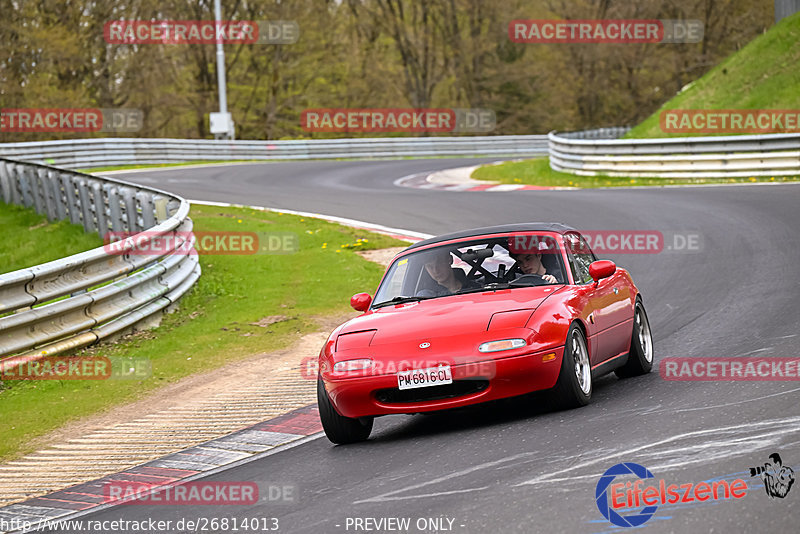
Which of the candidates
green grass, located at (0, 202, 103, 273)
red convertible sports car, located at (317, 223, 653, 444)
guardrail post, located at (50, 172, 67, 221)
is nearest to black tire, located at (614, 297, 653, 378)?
red convertible sports car, located at (317, 223, 653, 444)

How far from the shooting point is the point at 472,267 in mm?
8578

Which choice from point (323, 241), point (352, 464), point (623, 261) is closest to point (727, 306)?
point (623, 261)

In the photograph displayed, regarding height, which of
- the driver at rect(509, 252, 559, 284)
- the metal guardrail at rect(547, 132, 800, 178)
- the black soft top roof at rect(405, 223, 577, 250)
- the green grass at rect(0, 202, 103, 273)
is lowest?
the green grass at rect(0, 202, 103, 273)

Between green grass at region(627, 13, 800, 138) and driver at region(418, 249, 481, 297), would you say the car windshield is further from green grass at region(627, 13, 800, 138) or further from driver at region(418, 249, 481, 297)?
green grass at region(627, 13, 800, 138)

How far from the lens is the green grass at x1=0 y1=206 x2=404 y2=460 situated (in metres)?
9.45

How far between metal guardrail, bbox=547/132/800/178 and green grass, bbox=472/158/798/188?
0.16 metres

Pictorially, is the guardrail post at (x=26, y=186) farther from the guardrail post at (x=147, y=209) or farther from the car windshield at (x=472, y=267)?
the car windshield at (x=472, y=267)

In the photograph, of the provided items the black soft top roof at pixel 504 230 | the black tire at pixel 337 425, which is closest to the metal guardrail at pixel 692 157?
the black soft top roof at pixel 504 230

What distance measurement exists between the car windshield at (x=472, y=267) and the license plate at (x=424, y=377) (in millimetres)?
1227

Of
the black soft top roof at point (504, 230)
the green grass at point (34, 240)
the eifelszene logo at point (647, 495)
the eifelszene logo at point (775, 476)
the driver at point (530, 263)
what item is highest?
the black soft top roof at point (504, 230)

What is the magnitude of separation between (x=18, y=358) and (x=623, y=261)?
26.6 feet

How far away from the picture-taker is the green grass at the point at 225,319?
9454 millimetres

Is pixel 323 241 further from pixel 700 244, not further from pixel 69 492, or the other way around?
pixel 69 492

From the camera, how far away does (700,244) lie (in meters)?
15.7
